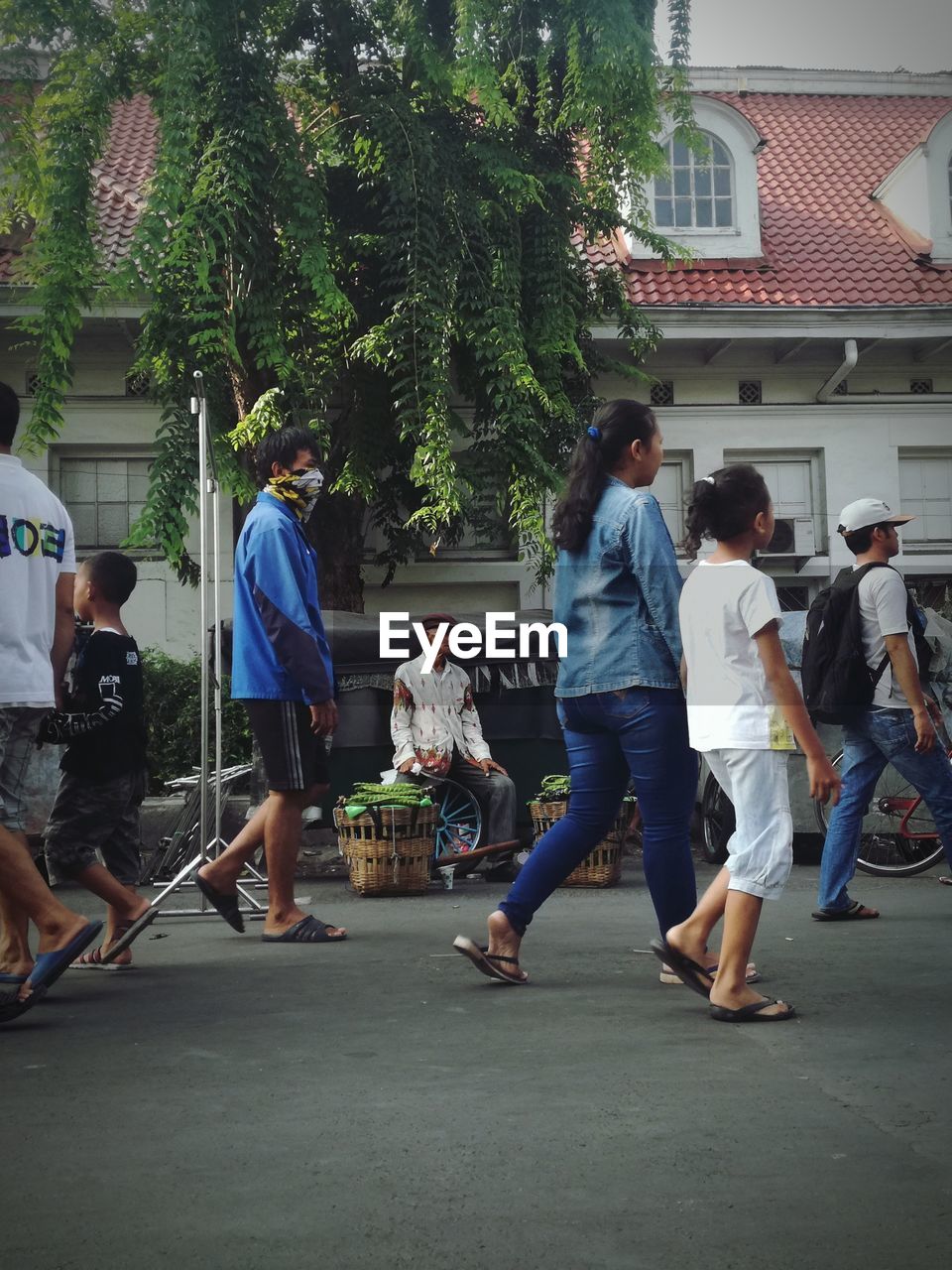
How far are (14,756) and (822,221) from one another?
37.4ft

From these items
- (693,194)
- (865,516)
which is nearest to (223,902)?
(865,516)

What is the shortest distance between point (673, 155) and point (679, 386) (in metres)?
2.57

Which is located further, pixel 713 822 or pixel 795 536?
pixel 795 536

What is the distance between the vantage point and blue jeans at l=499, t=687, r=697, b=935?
4117 mm

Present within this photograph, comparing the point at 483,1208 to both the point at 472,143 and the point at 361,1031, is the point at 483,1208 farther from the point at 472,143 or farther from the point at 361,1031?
the point at 472,143

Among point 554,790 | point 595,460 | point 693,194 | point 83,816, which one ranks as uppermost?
point 693,194

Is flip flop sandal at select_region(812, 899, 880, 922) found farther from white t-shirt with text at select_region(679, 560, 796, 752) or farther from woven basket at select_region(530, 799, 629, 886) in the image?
white t-shirt with text at select_region(679, 560, 796, 752)

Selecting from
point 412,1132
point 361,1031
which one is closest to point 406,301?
point 361,1031

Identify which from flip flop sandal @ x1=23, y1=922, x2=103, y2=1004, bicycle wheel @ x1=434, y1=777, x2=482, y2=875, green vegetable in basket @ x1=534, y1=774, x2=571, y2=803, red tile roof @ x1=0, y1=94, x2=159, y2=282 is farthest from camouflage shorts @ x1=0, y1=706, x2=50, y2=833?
red tile roof @ x1=0, y1=94, x2=159, y2=282

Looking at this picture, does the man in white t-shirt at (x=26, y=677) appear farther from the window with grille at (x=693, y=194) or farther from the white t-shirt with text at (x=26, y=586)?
the window with grille at (x=693, y=194)

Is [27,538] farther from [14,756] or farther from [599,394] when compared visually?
[599,394]

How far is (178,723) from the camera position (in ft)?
33.5

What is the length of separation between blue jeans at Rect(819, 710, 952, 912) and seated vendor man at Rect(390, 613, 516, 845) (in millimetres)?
2594

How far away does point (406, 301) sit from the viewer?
10461 millimetres
